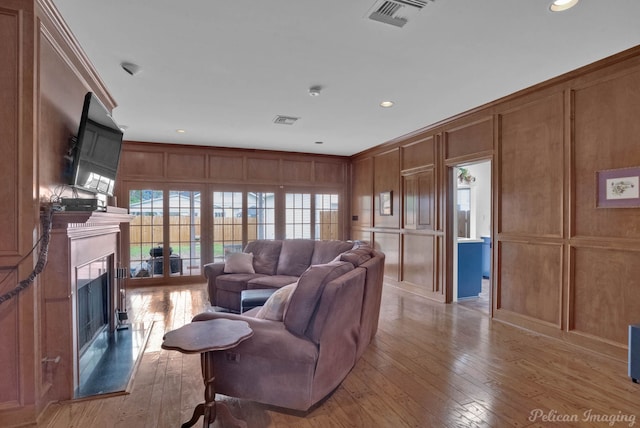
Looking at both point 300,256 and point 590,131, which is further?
point 300,256

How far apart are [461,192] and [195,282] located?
5918 mm

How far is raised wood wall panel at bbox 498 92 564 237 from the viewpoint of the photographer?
3.53m

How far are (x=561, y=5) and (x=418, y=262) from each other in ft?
13.3

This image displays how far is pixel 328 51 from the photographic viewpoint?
2883 mm

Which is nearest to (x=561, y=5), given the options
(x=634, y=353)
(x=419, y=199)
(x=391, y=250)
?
(x=634, y=353)

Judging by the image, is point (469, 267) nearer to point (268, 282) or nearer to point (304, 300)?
point (268, 282)

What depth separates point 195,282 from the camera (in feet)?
21.8

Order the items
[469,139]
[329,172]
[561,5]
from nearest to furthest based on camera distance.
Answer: [561,5]
[469,139]
[329,172]

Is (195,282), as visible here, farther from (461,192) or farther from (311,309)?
(461,192)

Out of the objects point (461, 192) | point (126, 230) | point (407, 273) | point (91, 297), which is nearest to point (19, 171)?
point (91, 297)

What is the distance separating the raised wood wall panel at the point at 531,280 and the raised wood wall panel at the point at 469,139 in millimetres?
1283

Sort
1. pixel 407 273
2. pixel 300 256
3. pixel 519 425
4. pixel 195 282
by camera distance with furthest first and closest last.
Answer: pixel 195 282 → pixel 407 273 → pixel 300 256 → pixel 519 425

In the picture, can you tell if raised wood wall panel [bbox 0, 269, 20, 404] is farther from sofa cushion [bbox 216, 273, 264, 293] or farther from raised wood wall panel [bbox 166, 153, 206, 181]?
raised wood wall panel [bbox 166, 153, 206, 181]

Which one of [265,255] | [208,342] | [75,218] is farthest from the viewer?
[265,255]
